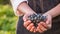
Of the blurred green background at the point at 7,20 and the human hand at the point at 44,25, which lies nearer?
the human hand at the point at 44,25

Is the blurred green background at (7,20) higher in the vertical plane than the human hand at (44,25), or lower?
lower

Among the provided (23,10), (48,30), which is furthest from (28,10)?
(48,30)

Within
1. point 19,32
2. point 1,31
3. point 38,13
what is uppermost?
point 38,13

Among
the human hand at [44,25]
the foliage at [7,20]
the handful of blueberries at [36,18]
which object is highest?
the handful of blueberries at [36,18]

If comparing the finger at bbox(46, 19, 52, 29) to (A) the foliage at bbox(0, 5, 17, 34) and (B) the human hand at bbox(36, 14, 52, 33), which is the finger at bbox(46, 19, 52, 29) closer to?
(B) the human hand at bbox(36, 14, 52, 33)

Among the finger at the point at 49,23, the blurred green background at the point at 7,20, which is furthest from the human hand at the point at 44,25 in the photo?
the blurred green background at the point at 7,20

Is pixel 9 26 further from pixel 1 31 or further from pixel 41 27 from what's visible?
pixel 41 27

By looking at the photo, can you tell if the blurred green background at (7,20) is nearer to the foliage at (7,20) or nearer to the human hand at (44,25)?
the foliage at (7,20)

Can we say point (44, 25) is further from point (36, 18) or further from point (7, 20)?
point (7, 20)
